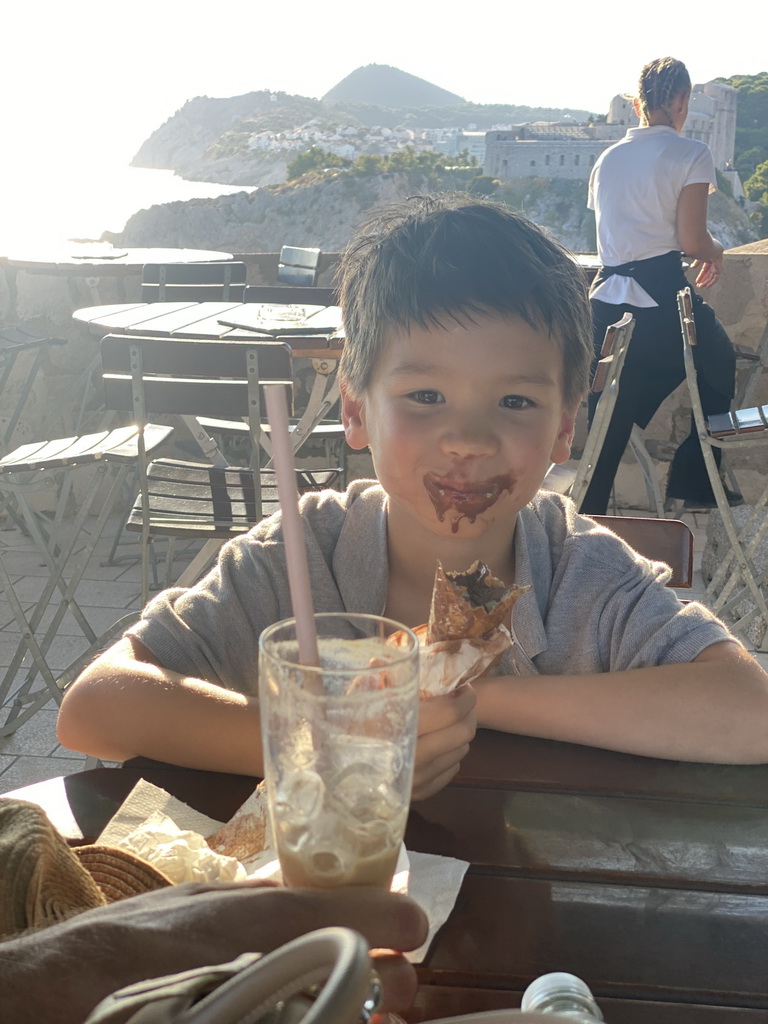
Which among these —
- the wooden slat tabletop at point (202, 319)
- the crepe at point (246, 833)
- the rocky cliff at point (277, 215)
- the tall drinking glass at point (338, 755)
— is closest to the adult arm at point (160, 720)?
the crepe at point (246, 833)

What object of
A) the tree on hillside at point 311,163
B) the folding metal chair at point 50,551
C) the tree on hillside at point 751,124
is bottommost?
the folding metal chair at point 50,551

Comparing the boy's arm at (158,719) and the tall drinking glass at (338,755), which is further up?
the tall drinking glass at (338,755)

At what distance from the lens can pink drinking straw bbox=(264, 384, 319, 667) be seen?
641 millimetres

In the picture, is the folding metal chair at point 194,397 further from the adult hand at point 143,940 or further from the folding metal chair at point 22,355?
the adult hand at point 143,940

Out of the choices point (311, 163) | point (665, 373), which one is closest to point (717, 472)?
point (665, 373)

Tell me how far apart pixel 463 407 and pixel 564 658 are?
1.20 ft

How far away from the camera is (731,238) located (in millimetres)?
50188

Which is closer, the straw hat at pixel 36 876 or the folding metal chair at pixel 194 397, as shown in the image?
the straw hat at pixel 36 876

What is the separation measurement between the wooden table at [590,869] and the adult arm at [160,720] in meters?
0.03

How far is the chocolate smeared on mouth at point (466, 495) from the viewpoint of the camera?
134 centimetres

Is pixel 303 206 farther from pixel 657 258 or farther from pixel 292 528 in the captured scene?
pixel 292 528

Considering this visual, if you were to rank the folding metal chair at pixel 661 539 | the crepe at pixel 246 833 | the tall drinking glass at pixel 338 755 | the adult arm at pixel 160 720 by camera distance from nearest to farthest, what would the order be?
the tall drinking glass at pixel 338 755 → the crepe at pixel 246 833 → the adult arm at pixel 160 720 → the folding metal chair at pixel 661 539

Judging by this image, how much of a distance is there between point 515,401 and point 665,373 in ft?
10.9

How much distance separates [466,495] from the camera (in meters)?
1.34
